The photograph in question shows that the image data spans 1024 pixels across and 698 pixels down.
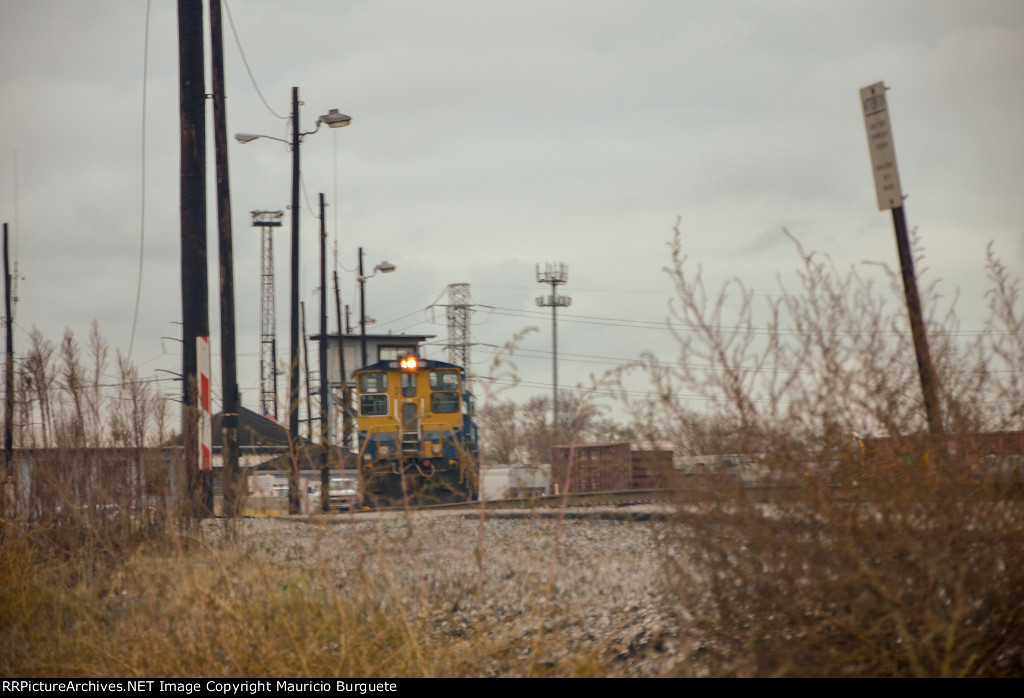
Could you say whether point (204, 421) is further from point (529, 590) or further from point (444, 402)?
point (444, 402)

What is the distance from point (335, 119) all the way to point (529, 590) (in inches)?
661

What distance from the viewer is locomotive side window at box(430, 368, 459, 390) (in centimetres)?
2219

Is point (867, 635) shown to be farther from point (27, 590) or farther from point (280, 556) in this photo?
point (27, 590)

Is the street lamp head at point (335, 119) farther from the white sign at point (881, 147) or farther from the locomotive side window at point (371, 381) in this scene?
the white sign at point (881, 147)

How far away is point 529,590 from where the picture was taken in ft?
18.6

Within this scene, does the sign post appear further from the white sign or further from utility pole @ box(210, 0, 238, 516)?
utility pole @ box(210, 0, 238, 516)

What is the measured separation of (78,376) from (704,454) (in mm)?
8005

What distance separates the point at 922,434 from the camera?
3.42 metres

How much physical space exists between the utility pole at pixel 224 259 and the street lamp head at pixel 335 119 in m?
5.33

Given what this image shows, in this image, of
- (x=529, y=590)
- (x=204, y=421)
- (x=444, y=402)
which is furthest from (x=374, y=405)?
(x=529, y=590)

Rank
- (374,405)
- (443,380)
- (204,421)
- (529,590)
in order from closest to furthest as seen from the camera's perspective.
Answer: (529,590)
(204,421)
(374,405)
(443,380)

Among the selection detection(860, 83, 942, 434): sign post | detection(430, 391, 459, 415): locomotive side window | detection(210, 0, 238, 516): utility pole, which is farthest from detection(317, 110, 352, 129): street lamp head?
detection(860, 83, 942, 434): sign post
